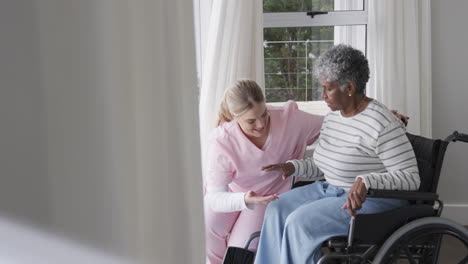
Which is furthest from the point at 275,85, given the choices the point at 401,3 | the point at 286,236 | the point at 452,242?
the point at 286,236

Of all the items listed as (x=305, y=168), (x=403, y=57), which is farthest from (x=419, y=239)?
(x=403, y=57)

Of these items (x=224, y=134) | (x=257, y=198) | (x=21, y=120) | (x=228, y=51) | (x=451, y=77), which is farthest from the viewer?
(x=451, y=77)

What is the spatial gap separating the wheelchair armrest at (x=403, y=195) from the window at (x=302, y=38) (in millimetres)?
1505

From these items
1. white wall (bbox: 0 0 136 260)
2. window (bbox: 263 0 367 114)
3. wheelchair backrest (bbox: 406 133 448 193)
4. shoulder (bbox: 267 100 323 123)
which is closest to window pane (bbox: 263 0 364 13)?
window (bbox: 263 0 367 114)

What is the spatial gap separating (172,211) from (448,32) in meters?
2.63

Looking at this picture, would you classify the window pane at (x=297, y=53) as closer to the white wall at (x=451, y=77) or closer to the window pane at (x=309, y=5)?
the window pane at (x=309, y=5)

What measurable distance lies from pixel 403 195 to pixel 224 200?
0.65 m

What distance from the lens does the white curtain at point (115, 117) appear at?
2.37 ft

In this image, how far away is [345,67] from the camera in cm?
191

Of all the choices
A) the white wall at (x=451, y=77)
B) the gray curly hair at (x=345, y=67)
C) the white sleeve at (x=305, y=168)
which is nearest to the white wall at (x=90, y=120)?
the gray curly hair at (x=345, y=67)

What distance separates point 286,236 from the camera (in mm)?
1781

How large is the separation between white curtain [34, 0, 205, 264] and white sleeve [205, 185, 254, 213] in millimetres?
1080

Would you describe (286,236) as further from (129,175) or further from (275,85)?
(275,85)

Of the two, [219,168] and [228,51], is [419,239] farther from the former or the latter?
[228,51]
